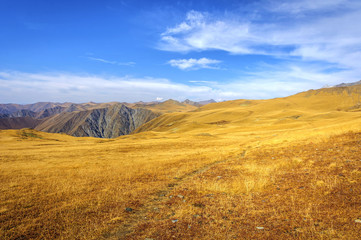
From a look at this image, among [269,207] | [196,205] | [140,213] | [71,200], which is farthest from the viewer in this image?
[71,200]

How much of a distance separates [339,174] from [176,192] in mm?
10109

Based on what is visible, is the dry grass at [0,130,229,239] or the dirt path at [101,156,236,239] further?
the dry grass at [0,130,229,239]

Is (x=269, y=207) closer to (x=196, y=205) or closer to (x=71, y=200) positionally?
(x=196, y=205)

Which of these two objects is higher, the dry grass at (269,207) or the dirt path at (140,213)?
the dry grass at (269,207)

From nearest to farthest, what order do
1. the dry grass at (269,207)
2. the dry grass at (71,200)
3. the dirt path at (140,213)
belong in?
1. the dry grass at (269,207)
2. the dirt path at (140,213)
3. the dry grass at (71,200)

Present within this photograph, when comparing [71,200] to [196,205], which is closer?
[196,205]

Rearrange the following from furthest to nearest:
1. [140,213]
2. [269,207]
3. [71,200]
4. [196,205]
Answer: [71,200] < [196,205] < [140,213] < [269,207]

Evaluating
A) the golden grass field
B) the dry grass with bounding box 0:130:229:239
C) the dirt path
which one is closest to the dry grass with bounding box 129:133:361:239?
the golden grass field

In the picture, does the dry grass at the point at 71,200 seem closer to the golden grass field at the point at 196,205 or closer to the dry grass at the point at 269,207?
the golden grass field at the point at 196,205

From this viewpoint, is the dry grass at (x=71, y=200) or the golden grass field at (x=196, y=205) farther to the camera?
the dry grass at (x=71, y=200)

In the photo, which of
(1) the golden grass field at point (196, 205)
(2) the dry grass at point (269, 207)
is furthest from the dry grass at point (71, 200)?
(2) the dry grass at point (269, 207)

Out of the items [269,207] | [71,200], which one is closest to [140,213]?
[71,200]

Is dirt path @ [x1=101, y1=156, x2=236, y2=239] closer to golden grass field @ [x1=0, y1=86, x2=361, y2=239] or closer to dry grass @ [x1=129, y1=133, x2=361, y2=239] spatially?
golden grass field @ [x1=0, y1=86, x2=361, y2=239]

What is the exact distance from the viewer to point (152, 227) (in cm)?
791
